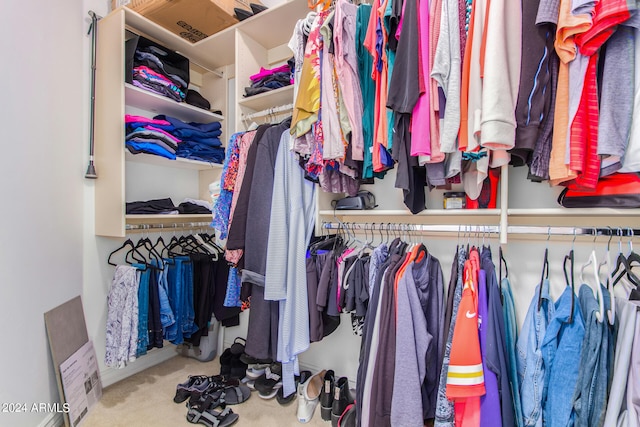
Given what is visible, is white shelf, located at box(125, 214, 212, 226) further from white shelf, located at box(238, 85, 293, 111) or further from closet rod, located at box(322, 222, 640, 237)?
closet rod, located at box(322, 222, 640, 237)

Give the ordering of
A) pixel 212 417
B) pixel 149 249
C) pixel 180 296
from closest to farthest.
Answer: pixel 212 417 < pixel 180 296 < pixel 149 249

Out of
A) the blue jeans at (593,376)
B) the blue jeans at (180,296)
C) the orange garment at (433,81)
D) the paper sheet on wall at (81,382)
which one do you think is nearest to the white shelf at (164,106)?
the blue jeans at (180,296)

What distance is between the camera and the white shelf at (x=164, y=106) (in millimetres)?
1903

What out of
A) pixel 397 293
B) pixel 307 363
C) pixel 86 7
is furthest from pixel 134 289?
pixel 86 7

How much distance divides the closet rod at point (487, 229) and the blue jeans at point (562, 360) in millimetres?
223

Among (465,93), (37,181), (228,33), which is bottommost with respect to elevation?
(37,181)

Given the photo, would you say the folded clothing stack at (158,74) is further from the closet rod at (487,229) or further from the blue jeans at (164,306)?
the closet rod at (487,229)

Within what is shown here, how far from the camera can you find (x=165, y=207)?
2.03 meters

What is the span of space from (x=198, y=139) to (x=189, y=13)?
2.62 feet

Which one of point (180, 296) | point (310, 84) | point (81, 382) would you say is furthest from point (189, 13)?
point (81, 382)

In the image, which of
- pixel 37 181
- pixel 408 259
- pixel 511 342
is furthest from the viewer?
pixel 37 181

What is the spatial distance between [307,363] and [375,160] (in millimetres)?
1511

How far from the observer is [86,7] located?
74.4 inches

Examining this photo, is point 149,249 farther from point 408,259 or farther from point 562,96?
point 562,96
